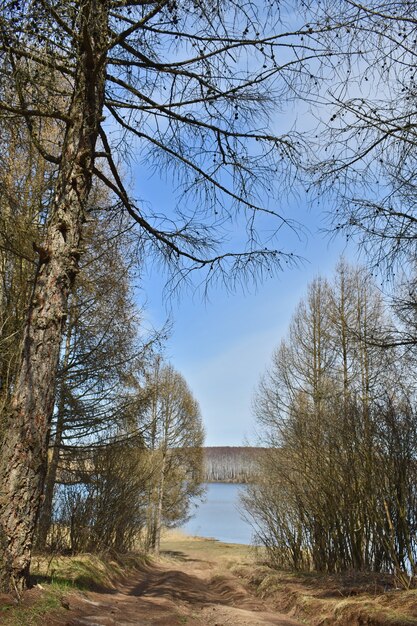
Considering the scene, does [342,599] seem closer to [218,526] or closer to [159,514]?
[159,514]

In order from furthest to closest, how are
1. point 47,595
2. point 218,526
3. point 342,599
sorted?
point 218,526
point 342,599
point 47,595


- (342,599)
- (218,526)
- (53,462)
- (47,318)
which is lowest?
(218,526)

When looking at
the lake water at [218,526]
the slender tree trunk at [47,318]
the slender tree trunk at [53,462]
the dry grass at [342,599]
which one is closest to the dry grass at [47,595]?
the slender tree trunk at [47,318]

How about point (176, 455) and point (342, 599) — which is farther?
point (176, 455)

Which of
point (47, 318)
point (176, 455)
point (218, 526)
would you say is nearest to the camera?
point (47, 318)

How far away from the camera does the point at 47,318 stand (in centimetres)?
459

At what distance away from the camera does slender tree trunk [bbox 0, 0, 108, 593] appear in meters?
4.17

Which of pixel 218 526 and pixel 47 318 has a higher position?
pixel 47 318

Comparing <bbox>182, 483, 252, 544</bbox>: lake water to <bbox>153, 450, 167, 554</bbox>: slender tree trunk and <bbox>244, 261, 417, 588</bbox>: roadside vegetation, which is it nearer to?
<bbox>153, 450, 167, 554</bbox>: slender tree trunk

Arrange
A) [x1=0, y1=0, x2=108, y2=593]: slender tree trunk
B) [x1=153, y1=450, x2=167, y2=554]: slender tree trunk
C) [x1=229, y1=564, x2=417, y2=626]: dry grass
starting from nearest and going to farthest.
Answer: [x1=0, y1=0, x2=108, y2=593]: slender tree trunk, [x1=229, y1=564, x2=417, y2=626]: dry grass, [x1=153, y1=450, x2=167, y2=554]: slender tree trunk

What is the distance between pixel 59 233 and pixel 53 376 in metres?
1.32

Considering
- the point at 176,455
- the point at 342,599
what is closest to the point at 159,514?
the point at 176,455

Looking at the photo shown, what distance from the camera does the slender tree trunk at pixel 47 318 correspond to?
4.17 metres

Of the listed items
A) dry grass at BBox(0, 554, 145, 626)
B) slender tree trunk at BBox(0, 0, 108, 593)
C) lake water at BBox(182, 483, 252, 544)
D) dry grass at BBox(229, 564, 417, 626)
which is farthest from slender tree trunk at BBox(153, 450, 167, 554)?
slender tree trunk at BBox(0, 0, 108, 593)
